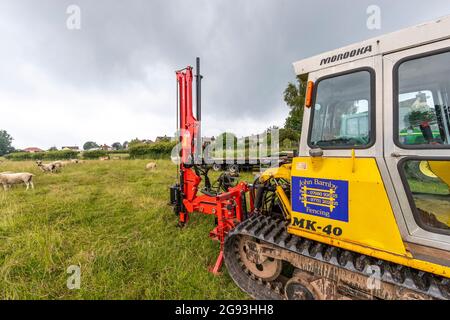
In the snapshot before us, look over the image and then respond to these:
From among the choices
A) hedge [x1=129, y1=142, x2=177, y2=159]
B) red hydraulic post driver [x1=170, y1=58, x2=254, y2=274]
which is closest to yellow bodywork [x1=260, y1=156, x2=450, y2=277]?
red hydraulic post driver [x1=170, y1=58, x2=254, y2=274]

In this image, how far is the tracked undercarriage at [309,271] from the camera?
1974 millimetres

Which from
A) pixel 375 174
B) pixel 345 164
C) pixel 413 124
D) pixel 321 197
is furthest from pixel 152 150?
pixel 413 124

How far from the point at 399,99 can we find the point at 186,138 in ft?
12.0

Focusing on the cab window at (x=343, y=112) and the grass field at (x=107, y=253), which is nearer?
the cab window at (x=343, y=112)

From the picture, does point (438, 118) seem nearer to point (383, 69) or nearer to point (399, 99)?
point (399, 99)

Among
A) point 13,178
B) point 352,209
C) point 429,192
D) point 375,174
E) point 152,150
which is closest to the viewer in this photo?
point 375,174

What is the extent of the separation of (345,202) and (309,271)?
0.95 metres

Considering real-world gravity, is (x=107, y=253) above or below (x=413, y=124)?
below

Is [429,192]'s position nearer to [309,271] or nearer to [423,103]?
[423,103]

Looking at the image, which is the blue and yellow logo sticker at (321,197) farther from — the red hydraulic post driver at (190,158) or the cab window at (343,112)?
the red hydraulic post driver at (190,158)

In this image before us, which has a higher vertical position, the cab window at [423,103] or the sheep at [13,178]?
the cab window at [423,103]

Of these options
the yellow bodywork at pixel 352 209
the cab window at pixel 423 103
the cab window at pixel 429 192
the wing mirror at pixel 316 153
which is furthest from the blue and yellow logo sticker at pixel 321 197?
the cab window at pixel 423 103

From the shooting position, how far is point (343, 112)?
233 centimetres

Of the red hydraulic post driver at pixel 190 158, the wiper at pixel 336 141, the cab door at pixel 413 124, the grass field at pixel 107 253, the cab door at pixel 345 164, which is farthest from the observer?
the red hydraulic post driver at pixel 190 158
